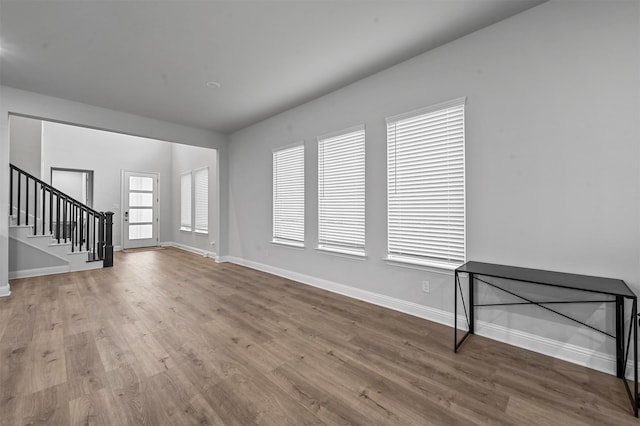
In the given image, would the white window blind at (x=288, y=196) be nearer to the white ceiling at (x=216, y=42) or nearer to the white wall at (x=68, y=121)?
the white ceiling at (x=216, y=42)

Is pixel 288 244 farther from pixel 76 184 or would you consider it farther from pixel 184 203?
pixel 76 184

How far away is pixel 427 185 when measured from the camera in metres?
2.95

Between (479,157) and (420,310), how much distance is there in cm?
168

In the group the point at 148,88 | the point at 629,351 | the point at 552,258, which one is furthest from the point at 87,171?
the point at 629,351

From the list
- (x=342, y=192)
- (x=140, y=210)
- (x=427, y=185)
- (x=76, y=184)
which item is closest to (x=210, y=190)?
(x=140, y=210)

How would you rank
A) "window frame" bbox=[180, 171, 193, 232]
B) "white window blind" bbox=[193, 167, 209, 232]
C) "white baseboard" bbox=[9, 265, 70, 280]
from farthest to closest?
"window frame" bbox=[180, 171, 193, 232]
"white window blind" bbox=[193, 167, 209, 232]
"white baseboard" bbox=[9, 265, 70, 280]

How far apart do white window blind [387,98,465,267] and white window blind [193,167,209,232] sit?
5.54 metres

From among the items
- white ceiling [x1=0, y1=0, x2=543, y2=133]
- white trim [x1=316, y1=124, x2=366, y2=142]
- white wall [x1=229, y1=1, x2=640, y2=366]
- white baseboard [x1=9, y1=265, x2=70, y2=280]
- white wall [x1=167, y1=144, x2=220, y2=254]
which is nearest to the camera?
white wall [x1=229, y1=1, x2=640, y2=366]

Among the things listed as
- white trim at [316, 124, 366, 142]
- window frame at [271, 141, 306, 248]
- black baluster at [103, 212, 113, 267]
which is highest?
white trim at [316, 124, 366, 142]

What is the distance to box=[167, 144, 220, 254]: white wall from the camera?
22.6 feet

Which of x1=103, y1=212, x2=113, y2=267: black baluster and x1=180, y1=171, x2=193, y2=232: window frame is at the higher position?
x1=180, y1=171, x2=193, y2=232: window frame

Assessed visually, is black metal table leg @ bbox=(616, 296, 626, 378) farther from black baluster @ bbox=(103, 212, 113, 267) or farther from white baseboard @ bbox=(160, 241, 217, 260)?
black baluster @ bbox=(103, 212, 113, 267)

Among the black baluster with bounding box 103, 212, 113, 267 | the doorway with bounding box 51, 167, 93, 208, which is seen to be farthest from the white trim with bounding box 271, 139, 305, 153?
the doorway with bounding box 51, 167, 93, 208

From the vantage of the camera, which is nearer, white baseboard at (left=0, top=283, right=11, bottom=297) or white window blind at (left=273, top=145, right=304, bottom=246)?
white baseboard at (left=0, top=283, right=11, bottom=297)
